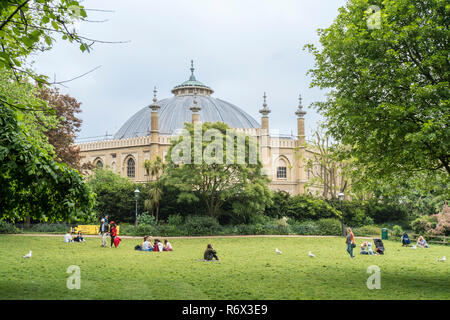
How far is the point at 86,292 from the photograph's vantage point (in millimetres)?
10531

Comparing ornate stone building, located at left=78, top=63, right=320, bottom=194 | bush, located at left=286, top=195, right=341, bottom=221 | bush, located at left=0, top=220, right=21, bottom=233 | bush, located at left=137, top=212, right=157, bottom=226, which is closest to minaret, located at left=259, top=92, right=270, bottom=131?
ornate stone building, located at left=78, top=63, right=320, bottom=194

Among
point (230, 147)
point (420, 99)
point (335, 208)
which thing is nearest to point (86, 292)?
point (420, 99)

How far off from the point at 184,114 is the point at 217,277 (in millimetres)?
56242

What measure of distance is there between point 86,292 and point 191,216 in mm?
28308

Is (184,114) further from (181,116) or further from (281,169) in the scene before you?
(281,169)

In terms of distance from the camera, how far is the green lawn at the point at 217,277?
10688mm

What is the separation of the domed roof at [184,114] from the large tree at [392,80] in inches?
2050

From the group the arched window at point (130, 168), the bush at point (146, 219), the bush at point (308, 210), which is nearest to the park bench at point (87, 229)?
the bush at point (146, 219)

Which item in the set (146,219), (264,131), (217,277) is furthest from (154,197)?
(217,277)

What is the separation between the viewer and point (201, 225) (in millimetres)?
36531

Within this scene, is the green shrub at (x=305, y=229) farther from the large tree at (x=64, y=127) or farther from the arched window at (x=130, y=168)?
the arched window at (x=130, y=168)

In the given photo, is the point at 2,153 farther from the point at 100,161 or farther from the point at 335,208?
the point at 100,161

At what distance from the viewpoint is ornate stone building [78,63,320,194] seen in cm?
5966

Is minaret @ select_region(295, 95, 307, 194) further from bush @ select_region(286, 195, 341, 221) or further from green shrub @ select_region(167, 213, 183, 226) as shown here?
green shrub @ select_region(167, 213, 183, 226)
